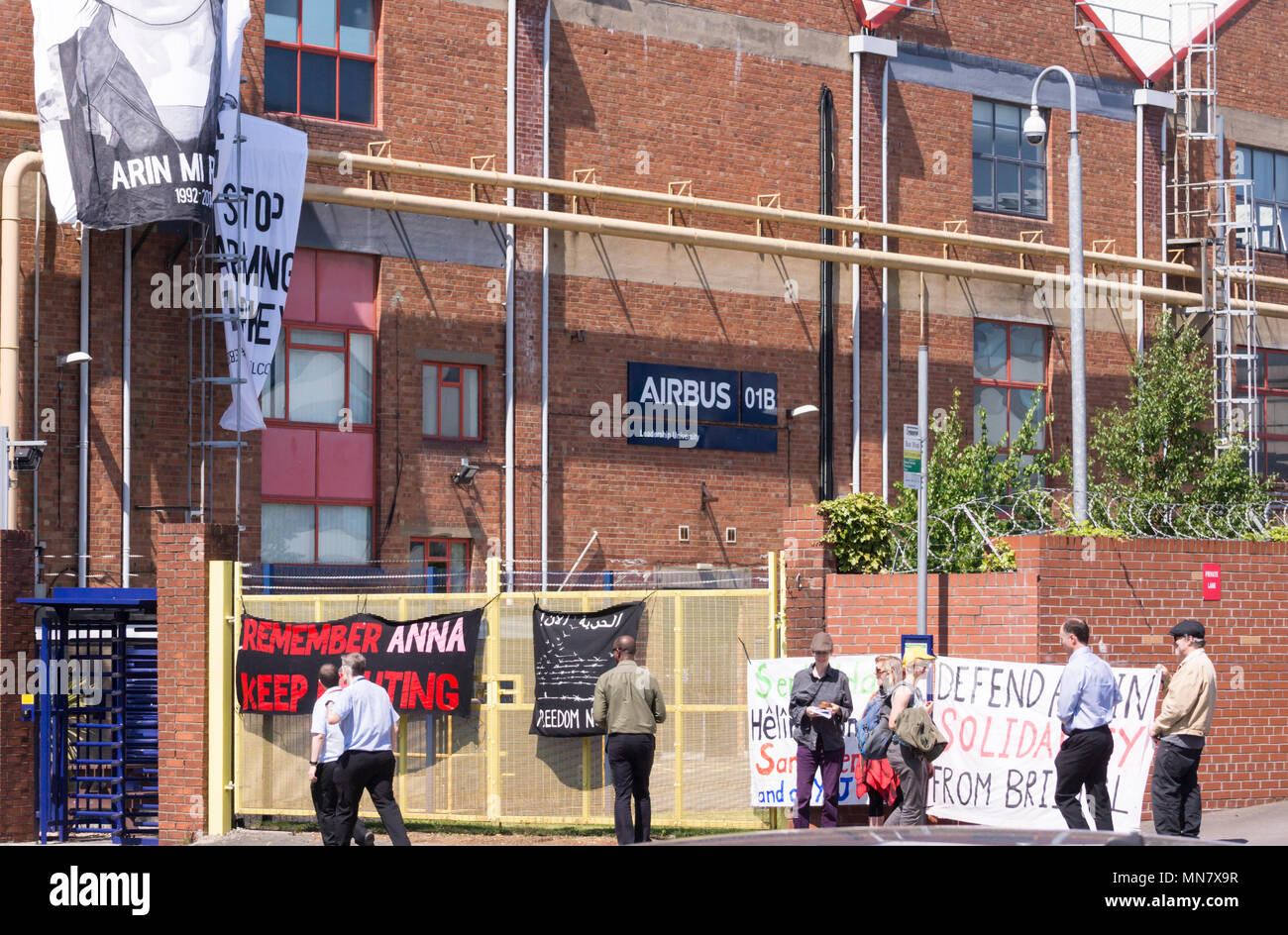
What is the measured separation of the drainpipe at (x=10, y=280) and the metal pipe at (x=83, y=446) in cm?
95

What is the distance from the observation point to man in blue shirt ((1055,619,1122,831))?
12.8 m

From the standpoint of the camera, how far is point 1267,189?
33.2 meters

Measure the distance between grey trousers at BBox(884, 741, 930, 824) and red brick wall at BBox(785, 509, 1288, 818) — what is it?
10.5 ft

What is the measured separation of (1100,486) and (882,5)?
9340 mm

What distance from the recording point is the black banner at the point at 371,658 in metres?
16.4

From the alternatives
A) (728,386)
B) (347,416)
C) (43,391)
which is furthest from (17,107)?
(728,386)

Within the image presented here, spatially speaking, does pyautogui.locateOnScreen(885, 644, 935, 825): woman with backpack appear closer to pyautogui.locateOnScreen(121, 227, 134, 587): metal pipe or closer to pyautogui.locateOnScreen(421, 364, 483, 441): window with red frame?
pyautogui.locateOnScreen(121, 227, 134, 587): metal pipe

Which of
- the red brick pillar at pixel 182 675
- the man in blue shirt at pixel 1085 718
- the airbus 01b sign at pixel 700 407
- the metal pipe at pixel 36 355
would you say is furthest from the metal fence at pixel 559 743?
the airbus 01b sign at pixel 700 407

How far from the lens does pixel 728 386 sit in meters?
27.0

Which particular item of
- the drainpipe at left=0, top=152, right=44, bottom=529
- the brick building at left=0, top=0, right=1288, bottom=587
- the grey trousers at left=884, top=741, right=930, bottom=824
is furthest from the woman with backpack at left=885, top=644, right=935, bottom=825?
the drainpipe at left=0, top=152, right=44, bottom=529

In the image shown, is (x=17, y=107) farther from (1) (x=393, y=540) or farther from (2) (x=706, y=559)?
(2) (x=706, y=559)

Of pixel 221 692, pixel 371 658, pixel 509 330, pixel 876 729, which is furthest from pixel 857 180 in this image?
pixel 876 729

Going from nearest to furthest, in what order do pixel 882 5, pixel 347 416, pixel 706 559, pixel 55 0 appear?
pixel 55 0 → pixel 347 416 → pixel 706 559 → pixel 882 5
